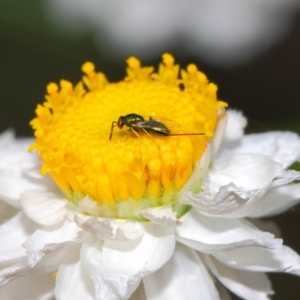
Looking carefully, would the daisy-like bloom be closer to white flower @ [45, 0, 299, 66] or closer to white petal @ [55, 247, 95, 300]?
white petal @ [55, 247, 95, 300]

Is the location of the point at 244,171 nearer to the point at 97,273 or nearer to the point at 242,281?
the point at 242,281

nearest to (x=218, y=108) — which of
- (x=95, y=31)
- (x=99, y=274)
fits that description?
(x=99, y=274)

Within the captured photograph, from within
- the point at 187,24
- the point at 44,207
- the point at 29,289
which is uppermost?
the point at 187,24

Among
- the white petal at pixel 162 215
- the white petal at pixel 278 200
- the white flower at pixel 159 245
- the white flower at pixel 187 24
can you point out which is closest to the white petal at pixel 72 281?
the white flower at pixel 159 245

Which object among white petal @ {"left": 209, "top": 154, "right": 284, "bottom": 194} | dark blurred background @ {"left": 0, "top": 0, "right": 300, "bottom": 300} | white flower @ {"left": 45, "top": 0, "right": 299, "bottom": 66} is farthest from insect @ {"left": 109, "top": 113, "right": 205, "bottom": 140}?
white flower @ {"left": 45, "top": 0, "right": 299, "bottom": 66}

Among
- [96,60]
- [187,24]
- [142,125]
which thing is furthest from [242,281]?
[187,24]

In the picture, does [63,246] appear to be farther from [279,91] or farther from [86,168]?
[279,91]
